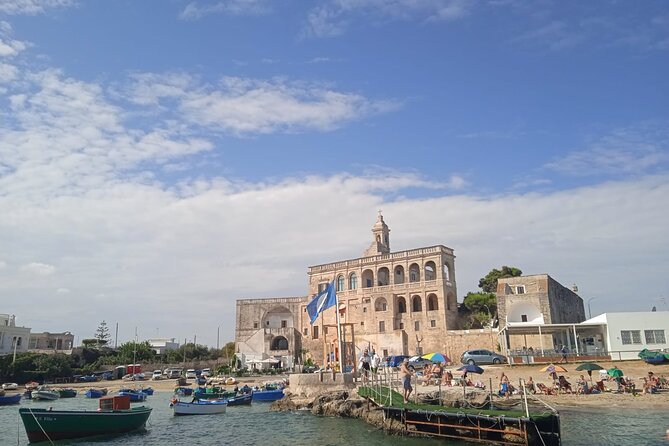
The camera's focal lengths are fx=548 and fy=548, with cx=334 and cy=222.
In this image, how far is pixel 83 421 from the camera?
82.4 feet

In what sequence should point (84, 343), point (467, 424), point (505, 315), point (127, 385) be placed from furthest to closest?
point (84, 343)
point (127, 385)
point (505, 315)
point (467, 424)

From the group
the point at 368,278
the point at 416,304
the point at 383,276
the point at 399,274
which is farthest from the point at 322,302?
the point at 383,276

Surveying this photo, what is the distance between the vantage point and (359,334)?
64625 millimetres

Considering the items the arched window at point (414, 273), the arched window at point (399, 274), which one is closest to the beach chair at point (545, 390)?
the arched window at point (414, 273)

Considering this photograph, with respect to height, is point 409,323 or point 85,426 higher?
point 409,323

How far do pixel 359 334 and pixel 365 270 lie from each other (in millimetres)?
7779

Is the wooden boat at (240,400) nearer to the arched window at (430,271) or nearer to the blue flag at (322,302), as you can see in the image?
the blue flag at (322,302)

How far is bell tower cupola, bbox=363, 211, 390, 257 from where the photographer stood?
228 feet

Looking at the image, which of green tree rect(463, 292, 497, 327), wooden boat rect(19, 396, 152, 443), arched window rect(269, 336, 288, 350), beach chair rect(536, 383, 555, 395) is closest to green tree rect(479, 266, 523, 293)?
green tree rect(463, 292, 497, 327)

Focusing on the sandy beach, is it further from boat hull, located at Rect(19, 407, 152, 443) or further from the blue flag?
boat hull, located at Rect(19, 407, 152, 443)

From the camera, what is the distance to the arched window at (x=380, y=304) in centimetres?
6469

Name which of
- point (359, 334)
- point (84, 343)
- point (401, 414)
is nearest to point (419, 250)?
point (359, 334)

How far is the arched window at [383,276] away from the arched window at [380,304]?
256cm

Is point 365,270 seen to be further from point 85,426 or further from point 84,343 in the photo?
point 84,343
